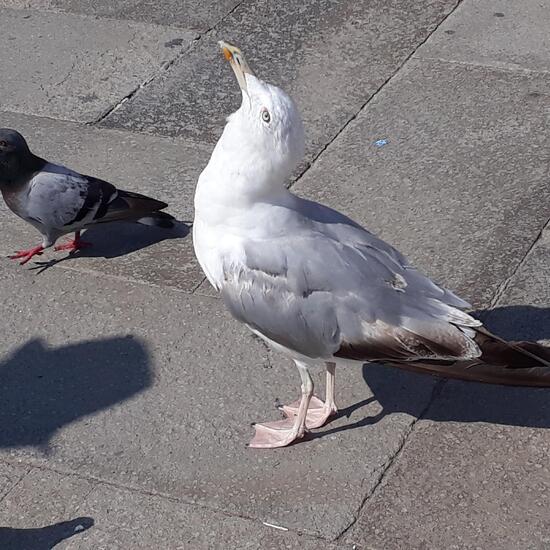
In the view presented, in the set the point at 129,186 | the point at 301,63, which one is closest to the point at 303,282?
the point at 129,186

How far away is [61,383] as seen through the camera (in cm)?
543

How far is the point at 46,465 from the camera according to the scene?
4945mm

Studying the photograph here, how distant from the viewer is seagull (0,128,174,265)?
6184 mm

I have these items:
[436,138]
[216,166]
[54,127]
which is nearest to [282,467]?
[216,166]

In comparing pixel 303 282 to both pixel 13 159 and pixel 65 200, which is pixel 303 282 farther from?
pixel 13 159

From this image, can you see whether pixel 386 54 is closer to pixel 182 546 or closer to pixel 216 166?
pixel 216 166

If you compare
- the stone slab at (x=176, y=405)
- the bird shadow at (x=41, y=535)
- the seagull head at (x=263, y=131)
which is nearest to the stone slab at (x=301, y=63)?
the stone slab at (x=176, y=405)

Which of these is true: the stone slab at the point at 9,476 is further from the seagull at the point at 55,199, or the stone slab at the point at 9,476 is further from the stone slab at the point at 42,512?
the seagull at the point at 55,199

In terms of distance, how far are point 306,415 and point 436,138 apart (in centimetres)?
287

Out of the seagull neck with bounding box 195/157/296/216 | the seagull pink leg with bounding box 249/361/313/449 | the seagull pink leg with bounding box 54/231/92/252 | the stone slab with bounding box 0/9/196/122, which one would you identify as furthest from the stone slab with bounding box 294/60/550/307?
the stone slab with bounding box 0/9/196/122

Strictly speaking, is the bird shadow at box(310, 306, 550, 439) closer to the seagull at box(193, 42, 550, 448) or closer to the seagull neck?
the seagull at box(193, 42, 550, 448)

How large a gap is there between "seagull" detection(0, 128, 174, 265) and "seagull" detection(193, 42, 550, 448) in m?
1.44

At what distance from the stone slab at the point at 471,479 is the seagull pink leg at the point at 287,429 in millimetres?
466

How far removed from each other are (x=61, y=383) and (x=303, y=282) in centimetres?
145
